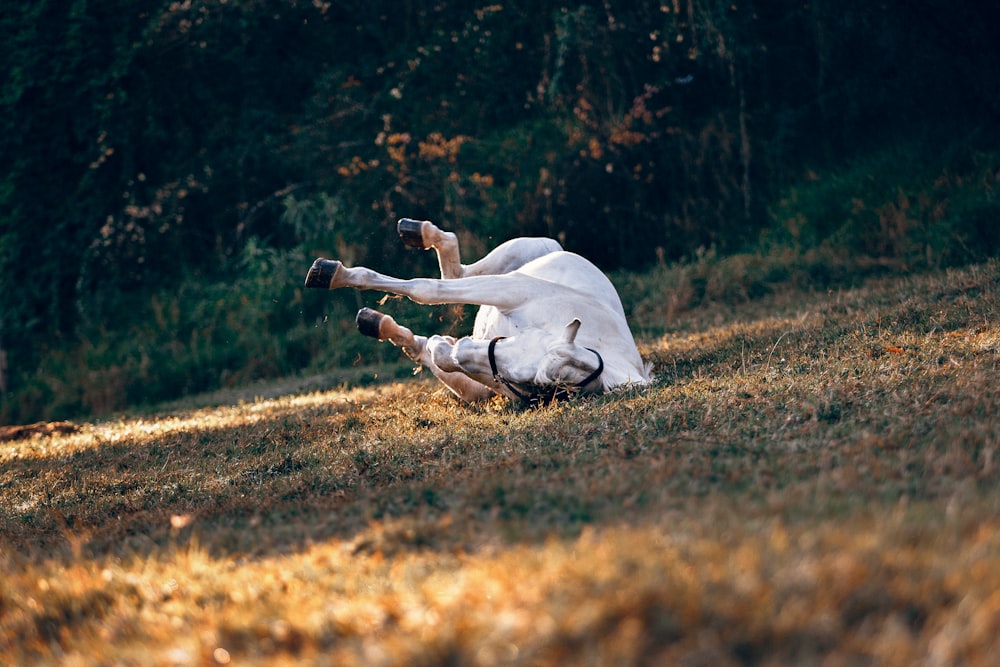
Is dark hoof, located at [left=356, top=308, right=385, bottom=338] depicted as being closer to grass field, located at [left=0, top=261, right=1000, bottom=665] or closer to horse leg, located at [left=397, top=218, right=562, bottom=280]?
grass field, located at [left=0, top=261, right=1000, bottom=665]

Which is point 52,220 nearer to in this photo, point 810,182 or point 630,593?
point 810,182

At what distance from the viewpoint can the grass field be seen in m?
1.95

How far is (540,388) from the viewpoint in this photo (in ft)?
17.0

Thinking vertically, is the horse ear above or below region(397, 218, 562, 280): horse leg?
below

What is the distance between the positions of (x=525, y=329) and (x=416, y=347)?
1179mm

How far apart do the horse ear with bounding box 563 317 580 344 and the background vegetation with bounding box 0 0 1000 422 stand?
615 centimetres

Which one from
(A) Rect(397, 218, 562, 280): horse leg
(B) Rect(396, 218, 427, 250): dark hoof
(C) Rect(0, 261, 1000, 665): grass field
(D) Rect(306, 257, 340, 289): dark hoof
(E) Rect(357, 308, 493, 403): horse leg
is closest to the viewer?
(C) Rect(0, 261, 1000, 665): grass field

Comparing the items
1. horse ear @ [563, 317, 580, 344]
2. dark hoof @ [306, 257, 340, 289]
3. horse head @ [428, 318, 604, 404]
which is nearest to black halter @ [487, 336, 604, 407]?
horse head @ [428, 318, 604, 404]

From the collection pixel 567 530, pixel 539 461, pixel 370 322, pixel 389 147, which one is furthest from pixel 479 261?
pixel 389 147

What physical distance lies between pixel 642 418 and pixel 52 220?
10348 mm

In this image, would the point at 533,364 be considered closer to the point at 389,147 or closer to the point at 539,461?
the point at 539,461

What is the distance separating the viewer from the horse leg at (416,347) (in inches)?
229

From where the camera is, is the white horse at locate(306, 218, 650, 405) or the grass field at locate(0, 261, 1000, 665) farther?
the white horse at locate(306, 218, 650, 405)

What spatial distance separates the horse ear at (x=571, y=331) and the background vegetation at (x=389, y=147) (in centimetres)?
615
